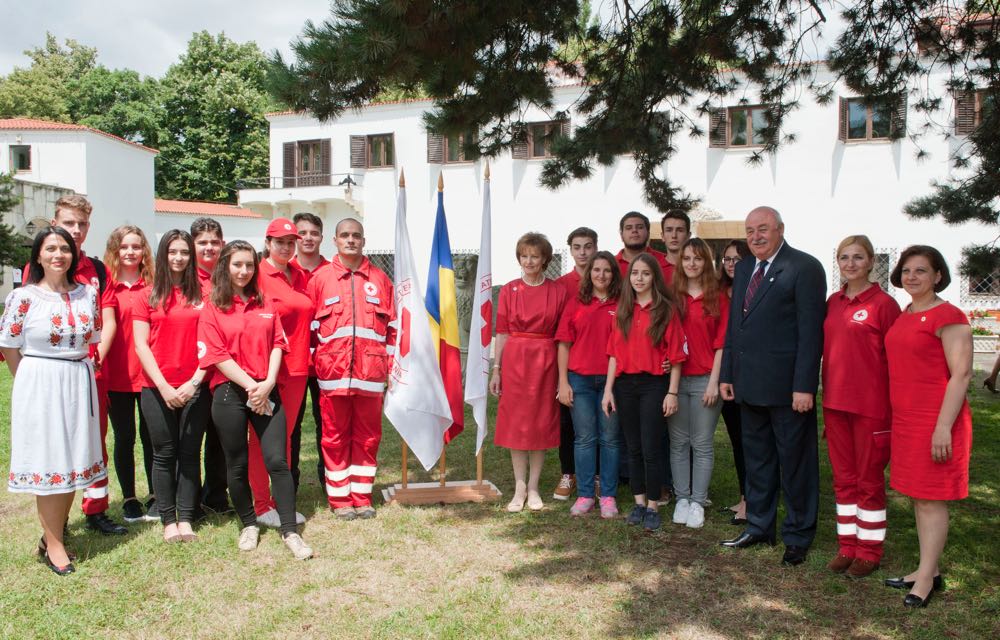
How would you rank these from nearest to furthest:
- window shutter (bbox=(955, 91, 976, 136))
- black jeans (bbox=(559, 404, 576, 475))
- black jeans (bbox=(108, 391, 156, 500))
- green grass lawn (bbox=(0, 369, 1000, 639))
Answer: green grass lawn (bbox=(0, 369, 1000, 639)), black jeans (bbox=(108, 391, 156, 500)), black jeans (bbox=(559, 404, 576, 475)), window shutter (bbox=(955, 91, 976, 136))

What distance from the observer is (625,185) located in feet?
66.4

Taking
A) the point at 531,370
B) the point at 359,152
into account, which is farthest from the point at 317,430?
the point at 359,152

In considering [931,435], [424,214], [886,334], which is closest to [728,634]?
[931,435]

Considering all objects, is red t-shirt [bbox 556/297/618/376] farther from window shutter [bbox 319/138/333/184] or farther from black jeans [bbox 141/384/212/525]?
window shutter [bbox 319/138/333/184]

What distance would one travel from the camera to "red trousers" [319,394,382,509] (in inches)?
204

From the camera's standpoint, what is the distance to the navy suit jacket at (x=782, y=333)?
427 cm

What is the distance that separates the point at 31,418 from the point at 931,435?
458 centimetres

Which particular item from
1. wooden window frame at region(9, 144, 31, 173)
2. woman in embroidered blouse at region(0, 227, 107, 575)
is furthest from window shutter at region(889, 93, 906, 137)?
wooden window frame at region(9, 144, 31, 173)

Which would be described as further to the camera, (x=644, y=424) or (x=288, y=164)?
(x=288, y=164)

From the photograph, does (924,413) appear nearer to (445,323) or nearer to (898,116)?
(445,323)

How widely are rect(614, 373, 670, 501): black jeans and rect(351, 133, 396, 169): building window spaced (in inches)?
766

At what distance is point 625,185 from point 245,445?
16896 millimetres

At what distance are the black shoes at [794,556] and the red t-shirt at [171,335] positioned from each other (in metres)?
3.61

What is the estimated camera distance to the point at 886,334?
401cm
